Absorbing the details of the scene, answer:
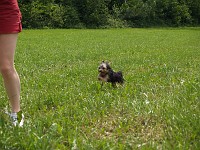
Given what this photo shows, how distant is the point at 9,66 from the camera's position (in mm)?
4121

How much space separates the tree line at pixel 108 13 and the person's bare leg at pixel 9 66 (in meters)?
43.5

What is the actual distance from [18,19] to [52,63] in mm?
7966

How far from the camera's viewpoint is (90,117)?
470cm

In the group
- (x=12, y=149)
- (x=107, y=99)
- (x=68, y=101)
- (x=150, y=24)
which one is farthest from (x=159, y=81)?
(x=150, y=24)

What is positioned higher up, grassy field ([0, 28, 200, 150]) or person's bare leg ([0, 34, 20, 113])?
person's bare leg ([0, 34, 20, 113])

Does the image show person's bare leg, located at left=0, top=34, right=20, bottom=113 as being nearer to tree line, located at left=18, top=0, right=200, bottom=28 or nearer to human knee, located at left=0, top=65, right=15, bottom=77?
human knee, located at left=0, top=65, right=15, bottom=77

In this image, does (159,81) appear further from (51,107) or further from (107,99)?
(51,107)

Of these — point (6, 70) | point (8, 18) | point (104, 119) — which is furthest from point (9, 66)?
point (104, 119)

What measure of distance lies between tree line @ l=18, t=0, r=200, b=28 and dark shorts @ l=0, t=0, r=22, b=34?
43550 millimetres

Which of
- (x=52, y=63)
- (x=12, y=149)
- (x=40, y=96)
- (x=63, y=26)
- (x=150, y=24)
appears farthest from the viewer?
(x=150, y=24)

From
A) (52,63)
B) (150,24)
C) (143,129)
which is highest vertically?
(143,129)

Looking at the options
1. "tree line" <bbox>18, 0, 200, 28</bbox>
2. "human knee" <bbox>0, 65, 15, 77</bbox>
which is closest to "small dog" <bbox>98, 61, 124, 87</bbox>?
"human knee" <bbox>0, 65, 15, 77</bbox>

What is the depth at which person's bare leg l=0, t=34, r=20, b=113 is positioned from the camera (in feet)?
13.2

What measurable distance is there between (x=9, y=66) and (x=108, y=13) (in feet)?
181
